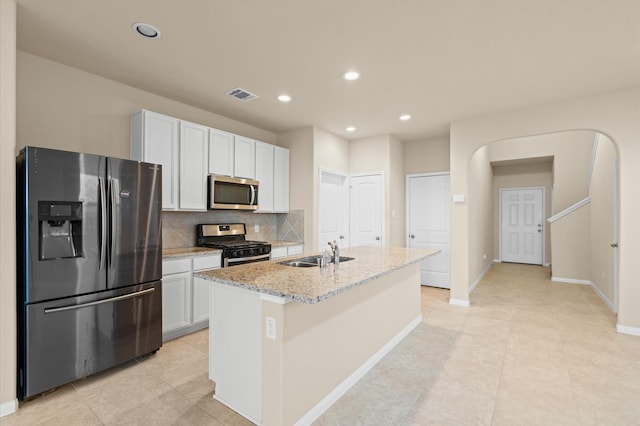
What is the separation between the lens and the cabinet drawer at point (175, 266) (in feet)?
10.4

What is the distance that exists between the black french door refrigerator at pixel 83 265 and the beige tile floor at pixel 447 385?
0.26 m

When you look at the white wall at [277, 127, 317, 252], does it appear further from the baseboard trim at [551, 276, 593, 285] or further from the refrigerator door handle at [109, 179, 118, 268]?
the baseboard trim at [551, 276, 593, 285]

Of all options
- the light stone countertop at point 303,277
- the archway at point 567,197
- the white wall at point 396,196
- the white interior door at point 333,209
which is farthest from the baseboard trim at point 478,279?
the light stone countertop at point 303,277

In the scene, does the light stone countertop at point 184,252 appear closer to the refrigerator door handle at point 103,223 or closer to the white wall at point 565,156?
the refrigerator door handle at point 103,223

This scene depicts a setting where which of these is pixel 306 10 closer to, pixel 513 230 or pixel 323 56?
pixel 323 56

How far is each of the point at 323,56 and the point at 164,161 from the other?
2.05 metres

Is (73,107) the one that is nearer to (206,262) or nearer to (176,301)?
(206,262)

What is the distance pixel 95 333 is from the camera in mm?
2484

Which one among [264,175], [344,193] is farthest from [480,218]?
[264,175]

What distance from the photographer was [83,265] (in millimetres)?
2412

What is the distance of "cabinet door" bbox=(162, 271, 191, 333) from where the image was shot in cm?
320

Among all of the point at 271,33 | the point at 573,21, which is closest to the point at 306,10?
the point at 271,33

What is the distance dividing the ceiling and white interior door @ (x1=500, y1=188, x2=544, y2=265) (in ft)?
17.1

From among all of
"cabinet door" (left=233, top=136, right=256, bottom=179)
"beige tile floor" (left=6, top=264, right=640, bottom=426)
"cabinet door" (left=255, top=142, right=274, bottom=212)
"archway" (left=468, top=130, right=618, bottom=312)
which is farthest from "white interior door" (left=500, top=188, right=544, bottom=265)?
"cabinet door" (left=233, top=136, right=256, bottom=179)
